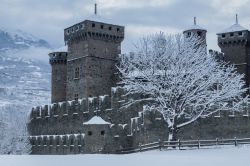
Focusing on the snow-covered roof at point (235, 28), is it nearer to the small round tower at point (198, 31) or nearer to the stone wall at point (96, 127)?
the small round tower at point (198, 31)

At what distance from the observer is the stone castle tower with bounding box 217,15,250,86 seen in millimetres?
61438

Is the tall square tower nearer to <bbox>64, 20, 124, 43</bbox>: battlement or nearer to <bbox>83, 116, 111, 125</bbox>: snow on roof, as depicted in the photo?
<bbox>64, 20, 124, 43</bbox>: battlement

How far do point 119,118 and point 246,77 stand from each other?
62.4 feet

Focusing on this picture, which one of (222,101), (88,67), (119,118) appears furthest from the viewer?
(88,67)

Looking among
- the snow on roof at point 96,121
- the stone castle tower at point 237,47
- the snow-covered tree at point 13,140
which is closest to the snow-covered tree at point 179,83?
the snow on roof at point 96,121

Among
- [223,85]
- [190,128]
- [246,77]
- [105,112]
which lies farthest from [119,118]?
[246,77]

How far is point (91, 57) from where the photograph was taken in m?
58.3

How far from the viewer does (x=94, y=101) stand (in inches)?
2088

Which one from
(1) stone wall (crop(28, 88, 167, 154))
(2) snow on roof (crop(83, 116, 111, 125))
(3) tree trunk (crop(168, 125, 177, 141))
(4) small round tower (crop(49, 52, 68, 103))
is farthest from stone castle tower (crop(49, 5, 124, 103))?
(3) tree trunk (crop(168, 125, 177, 141))

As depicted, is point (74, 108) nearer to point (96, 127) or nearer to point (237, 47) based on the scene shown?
point (96, 127)

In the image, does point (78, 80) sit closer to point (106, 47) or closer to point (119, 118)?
point (106, 47)

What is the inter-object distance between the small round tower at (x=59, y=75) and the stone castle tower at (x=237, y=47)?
19.7 m

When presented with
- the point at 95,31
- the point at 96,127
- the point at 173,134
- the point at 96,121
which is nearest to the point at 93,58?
the point at 95,31

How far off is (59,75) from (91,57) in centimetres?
980
